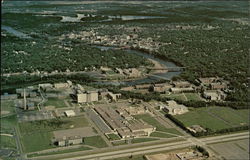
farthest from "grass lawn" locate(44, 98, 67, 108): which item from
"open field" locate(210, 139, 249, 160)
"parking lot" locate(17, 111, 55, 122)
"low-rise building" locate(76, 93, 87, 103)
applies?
"open field" locate(210, 139, 249, 160)

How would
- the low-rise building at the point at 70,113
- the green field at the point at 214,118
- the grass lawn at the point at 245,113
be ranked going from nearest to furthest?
1. the grass lawn at the point at 245,113
2. the green field at the point at 214,118
3. the low-rise building at the point at 70,113

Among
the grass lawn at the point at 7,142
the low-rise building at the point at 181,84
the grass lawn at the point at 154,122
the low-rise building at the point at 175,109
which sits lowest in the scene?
the grass lawn at the point at 7,142

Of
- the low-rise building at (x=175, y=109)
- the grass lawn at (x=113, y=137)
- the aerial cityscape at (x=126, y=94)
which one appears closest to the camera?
the aerial cityscape at (x=126, y=94)

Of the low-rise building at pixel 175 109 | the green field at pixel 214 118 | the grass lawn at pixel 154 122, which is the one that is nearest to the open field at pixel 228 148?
the green field at pixel 214 118

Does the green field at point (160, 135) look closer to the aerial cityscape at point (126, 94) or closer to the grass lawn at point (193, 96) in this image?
the aerial cityscape at point (126, 94)

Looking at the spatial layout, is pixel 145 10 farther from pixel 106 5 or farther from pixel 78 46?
pixel 78 46

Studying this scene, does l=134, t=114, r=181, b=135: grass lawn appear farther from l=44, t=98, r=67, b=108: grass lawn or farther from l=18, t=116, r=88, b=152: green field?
l=44, t=98, r=67, b=108: grass lawn

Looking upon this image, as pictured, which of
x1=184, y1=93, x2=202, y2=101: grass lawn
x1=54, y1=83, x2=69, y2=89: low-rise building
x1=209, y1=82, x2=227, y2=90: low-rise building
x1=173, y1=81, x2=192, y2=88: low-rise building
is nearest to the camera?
x1=184, y1=93, x2=202, y2=101: grass lawn
